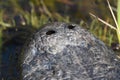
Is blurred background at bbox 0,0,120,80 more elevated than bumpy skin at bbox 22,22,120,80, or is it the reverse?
blurred background at bbox 0,0,120,80

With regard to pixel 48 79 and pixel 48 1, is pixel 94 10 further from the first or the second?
pixel 48 79

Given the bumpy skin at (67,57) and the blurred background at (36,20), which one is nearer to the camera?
the bumpy skin at (67,57)

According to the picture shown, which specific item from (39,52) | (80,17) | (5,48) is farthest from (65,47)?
(80,17)

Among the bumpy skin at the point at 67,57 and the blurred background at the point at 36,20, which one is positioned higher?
the blurred background at the point at 36,20

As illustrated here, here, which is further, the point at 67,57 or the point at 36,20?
the point at 36,20

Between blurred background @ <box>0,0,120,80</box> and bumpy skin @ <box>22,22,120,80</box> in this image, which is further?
blurred background @ <box>0,0,120,80</box>
